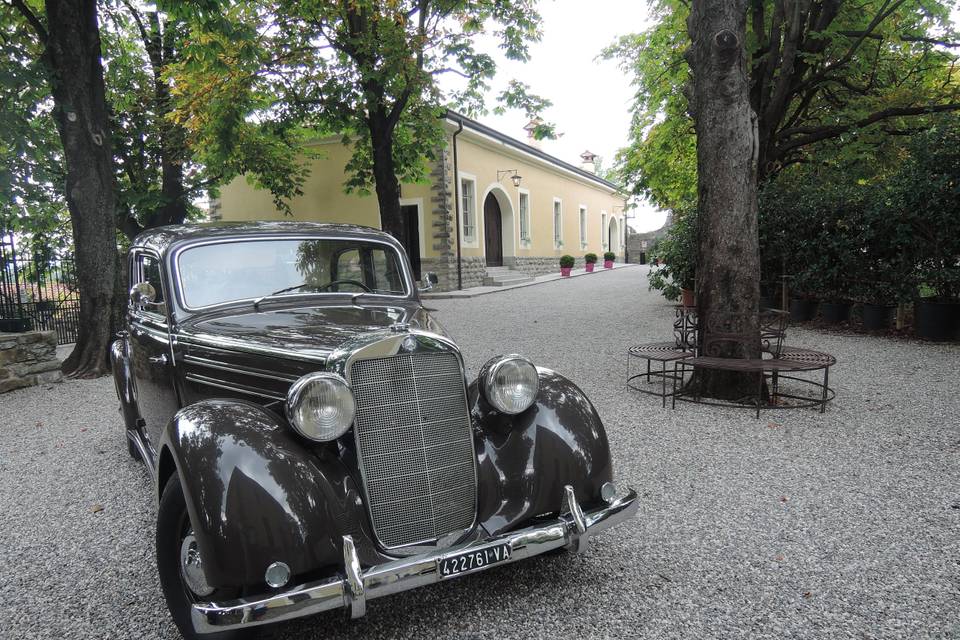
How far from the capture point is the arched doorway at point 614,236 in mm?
36938

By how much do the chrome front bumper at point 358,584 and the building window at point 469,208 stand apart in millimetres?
17127

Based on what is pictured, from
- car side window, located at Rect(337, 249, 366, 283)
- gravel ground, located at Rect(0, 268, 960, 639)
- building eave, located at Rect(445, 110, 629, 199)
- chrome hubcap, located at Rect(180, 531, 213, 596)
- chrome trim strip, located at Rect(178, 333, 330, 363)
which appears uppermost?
building eave, located at Rect(445, 110, 629, 199)

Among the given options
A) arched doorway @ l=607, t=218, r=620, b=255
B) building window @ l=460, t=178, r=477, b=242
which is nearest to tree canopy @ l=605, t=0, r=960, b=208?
building window @ l=460, t=178, r=477, b=242

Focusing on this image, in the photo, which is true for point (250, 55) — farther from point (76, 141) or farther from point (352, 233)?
point (352, 233)

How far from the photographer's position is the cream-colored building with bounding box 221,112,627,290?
17.7m

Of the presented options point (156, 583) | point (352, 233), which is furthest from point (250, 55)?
point (156, 583)

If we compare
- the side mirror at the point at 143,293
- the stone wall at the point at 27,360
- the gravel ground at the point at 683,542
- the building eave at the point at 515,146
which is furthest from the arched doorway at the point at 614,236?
the side mirror at the point at 143,293

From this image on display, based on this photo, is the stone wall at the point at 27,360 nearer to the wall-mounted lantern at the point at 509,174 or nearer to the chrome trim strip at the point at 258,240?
the chrome trim strip at the point at 258,240

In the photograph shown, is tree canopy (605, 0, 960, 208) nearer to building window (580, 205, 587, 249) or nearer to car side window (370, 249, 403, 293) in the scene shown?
Result: car side window (370, 249, 403, 293)

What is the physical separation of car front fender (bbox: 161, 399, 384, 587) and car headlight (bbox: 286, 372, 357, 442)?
92 millimetres

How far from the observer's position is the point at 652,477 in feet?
12.2

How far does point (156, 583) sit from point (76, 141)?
23.1 feet

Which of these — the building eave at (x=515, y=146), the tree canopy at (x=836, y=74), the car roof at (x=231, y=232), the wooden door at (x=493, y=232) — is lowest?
the car roof at (x=231, y=232)

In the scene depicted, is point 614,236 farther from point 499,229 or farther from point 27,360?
point 27,360
